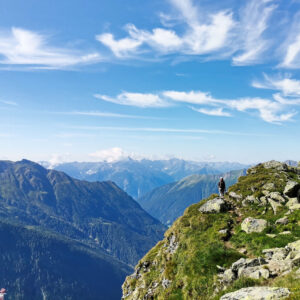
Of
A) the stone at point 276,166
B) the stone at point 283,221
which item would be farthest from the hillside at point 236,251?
the stone at point 276,166

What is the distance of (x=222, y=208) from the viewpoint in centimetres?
3922

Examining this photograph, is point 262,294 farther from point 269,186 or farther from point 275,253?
point 269,186

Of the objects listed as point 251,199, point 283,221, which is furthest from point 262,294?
point 251,199

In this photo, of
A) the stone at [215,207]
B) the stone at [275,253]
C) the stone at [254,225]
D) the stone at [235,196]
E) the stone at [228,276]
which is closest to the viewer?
the stone at [228,276]

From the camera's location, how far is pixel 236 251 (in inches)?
1041

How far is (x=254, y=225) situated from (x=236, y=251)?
582cm

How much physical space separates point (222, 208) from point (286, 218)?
10.1 metres

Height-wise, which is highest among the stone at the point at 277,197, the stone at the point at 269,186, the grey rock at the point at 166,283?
the stone at the point at 269,186

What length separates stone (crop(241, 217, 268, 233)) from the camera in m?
30.0

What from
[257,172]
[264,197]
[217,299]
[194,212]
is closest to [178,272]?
[217,299]

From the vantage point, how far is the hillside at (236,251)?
724 inches

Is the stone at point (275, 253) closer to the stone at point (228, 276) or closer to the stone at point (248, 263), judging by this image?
the stone at point (248, 263)

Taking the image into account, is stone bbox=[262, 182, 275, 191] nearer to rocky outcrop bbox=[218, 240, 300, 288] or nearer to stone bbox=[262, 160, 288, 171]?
stone bbox=[262, 160, 288, 171]

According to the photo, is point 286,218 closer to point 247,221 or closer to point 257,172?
point 247,221
